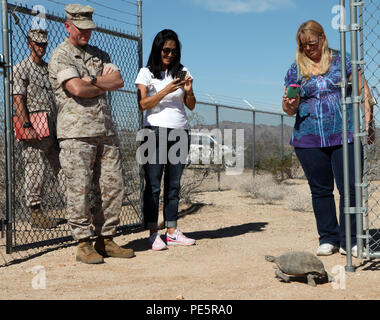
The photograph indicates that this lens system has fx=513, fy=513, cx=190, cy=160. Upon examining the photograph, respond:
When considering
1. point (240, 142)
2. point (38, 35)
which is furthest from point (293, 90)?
point (240, 142)

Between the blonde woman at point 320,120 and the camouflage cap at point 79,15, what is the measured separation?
1825mm

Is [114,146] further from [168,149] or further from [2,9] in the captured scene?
[2,9]

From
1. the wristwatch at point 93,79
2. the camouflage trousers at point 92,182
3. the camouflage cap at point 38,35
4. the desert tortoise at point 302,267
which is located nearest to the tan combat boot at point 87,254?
the camouflage trousers at point 92,182

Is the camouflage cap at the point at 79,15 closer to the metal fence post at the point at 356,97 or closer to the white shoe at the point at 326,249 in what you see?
the metal fence post at the point at 356,97

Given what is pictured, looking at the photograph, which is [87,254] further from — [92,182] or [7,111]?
[7,111]

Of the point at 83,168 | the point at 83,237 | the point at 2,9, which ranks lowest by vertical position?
the point at 83,237

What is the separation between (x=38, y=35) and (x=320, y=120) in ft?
10.3

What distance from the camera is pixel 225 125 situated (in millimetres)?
14086

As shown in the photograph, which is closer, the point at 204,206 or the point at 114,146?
the point at 114,146

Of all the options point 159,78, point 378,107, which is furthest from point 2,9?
point 378,107

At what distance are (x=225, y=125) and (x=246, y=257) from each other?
9476mm

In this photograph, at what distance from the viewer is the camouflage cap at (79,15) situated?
4.36 meters
